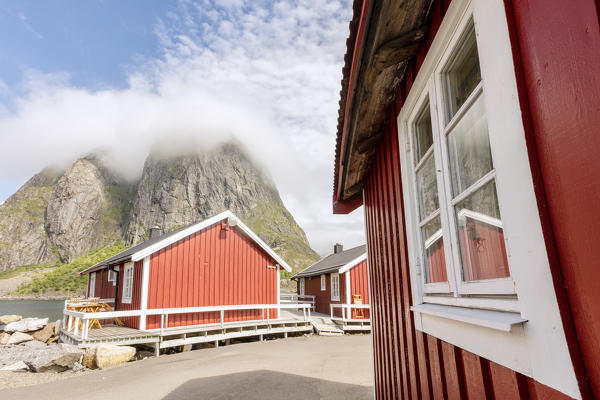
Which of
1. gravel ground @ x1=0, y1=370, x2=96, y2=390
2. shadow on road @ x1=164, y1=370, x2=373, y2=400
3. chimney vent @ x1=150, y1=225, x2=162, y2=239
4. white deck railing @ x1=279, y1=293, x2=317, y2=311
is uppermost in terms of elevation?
chimney vent @ x1=150, y1=225, x2=162, y2=239

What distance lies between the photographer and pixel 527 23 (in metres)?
1.17

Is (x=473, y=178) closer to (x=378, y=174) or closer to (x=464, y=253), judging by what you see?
(x=464, y=253)

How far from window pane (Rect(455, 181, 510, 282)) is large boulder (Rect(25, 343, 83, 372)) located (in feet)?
32.9

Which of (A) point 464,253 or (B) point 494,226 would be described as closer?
(B) point 494,226

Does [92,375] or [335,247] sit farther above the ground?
[335,247]

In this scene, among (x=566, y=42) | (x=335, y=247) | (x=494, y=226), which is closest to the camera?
(x=566, y=42)

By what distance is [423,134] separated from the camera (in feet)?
7.98

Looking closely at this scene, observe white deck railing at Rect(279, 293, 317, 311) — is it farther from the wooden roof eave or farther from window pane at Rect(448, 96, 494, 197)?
window pane at Rect(448, 96, 494, 197)

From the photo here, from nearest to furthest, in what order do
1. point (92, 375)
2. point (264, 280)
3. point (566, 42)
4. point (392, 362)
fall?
point (566, 42)
point (392, 362)
point (92, 375)
point (264, 280)

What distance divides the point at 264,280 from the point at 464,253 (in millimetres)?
14307

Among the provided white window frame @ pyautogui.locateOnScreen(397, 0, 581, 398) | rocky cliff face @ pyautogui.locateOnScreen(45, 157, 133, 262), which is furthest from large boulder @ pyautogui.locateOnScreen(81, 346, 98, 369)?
rocky cliff face @ pyautogui.locateOnScreen(45, 157, 133, 262)

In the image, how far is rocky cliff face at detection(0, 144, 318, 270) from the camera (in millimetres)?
110688

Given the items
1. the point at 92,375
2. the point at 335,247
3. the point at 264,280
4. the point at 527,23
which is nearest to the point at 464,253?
the point at 527,23

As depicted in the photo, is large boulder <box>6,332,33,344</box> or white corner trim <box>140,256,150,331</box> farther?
large boulder <box>6,332,33,344</box>
